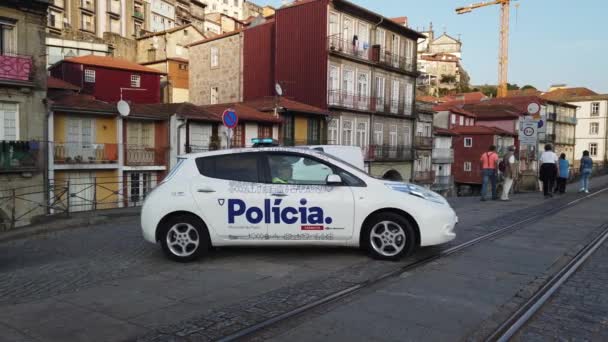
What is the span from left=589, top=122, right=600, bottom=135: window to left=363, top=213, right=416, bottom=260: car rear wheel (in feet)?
284

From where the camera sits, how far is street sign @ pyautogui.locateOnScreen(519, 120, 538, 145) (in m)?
16.5

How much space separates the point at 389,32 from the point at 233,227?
35.8 m

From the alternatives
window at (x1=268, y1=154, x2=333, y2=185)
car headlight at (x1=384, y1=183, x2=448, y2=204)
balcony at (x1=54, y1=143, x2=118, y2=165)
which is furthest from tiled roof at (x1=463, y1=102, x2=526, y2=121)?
window at (x1=268, y1=154, x2=333, y2=185)

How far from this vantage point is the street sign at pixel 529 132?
16.5 m

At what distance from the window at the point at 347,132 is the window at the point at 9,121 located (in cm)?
2129

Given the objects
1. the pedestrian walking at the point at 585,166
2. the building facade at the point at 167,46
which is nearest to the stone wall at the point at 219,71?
the building facade at the point at 167,46

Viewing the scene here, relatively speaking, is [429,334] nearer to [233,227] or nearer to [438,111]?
[233,227]

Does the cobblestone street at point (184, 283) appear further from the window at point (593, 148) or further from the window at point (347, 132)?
the window at point (593, 148)

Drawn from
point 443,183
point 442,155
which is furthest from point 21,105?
point 443,183

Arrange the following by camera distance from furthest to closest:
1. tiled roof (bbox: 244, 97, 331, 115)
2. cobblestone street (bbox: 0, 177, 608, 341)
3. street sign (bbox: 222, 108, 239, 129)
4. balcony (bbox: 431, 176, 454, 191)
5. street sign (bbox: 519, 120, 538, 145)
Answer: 1. balcony (bbox: 431, 176, 454, 191)
2. tiled roof (bbox: 244, 97, 331, 115)
3. street sign (bbox: 519, 120, 538, 145)
4. street sign (bbox: 222, 108, 239, 129)
5. cobblestone street (bbox: 0, 177, 608, 341)

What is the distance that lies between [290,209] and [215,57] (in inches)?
1404

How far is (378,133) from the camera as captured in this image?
38.6 metres

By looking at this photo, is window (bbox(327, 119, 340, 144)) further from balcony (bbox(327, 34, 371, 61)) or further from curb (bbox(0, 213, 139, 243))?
curb (bbox(0, 213, 139, 243))

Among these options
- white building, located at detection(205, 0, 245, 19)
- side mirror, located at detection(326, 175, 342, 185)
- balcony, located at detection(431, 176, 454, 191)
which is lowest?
balcony, located at detection(431, 176, 454, 191)
